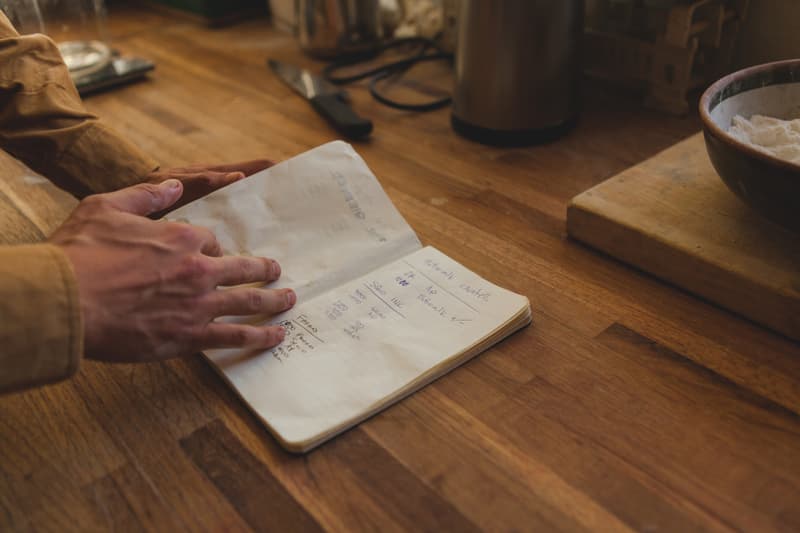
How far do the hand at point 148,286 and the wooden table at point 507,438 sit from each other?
0.07 m

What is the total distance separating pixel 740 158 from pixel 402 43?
933 mm

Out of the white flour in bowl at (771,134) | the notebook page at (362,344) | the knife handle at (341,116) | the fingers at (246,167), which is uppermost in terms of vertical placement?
the white flour in bowl at (771,134)

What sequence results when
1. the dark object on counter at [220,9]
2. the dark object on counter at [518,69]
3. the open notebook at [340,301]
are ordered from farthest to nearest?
the dark object on counter at [220,9]
the dark object on counter at [518,69]
the open notebook at [340,301]

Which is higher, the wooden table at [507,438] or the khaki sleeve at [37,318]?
the khaki sleeve at [37,318]

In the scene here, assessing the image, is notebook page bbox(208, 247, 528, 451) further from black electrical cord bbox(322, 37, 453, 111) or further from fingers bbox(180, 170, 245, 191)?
black electrical cord bbox(322, 37, 453, 111)

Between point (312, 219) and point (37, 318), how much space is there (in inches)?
12.3

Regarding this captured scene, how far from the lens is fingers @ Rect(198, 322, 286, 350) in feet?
1.83

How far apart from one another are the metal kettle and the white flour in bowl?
0.86 m

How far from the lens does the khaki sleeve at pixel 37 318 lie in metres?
0.45

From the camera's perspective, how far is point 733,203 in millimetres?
729

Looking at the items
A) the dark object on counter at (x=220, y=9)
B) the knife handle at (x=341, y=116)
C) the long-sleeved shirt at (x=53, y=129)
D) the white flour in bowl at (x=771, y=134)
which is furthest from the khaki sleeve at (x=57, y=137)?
the dark object on counter at (x=220, y=9)

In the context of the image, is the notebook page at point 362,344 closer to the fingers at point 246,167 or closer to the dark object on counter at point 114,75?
the fingers at point 246,167

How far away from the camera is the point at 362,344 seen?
23.6 inches

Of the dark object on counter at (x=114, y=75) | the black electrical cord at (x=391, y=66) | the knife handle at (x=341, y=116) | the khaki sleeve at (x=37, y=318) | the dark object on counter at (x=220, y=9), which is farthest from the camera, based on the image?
the dark object on counter at (x=220, y=9)
